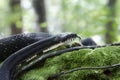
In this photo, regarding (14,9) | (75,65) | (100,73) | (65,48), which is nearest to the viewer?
(100,73)

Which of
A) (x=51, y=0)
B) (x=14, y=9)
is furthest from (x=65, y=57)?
(x=51, y=0)

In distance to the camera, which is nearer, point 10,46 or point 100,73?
point 100,73

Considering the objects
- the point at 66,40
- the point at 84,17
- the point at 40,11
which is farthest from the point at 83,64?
the point at 40,11

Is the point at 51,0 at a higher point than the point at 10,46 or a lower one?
lower

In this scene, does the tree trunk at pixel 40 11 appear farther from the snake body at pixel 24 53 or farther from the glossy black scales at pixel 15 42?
the snake body at pixel 24 53

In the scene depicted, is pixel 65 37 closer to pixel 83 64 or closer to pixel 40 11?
pixel 83 64

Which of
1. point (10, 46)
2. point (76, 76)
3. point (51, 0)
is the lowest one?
point (51, 0)

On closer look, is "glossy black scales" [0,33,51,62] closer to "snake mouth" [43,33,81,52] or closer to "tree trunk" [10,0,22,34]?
"snake mouth" [43,33,81,52]

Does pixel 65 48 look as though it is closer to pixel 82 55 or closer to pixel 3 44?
pixel 82 55
